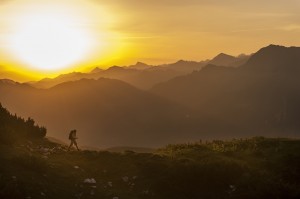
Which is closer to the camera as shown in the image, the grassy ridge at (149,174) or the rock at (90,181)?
the grassy ridge at (149,174)

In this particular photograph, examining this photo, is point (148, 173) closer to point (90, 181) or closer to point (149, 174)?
point (149, 174)

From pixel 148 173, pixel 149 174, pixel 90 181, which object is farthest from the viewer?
pixel 148 173

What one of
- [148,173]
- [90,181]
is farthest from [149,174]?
[90,181]

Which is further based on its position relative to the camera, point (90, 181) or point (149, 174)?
point (149, 174)

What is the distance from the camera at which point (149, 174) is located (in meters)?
27.5

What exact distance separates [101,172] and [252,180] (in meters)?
10.1

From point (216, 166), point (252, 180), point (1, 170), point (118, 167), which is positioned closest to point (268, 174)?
point (252, 180)

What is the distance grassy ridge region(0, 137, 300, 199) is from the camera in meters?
24.7

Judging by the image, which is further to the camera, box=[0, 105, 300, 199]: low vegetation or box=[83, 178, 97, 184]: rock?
box=[83, 178, 97, 184]: rock

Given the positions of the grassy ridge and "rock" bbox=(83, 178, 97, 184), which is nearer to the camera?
the grassy ridge

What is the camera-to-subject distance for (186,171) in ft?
90.9

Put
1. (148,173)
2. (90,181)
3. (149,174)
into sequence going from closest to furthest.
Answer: (90,181)
(149,174)
(148,173)

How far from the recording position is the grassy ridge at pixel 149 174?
24.7 m

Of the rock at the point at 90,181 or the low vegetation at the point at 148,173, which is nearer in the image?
the low vegetation at the point at 148,173
